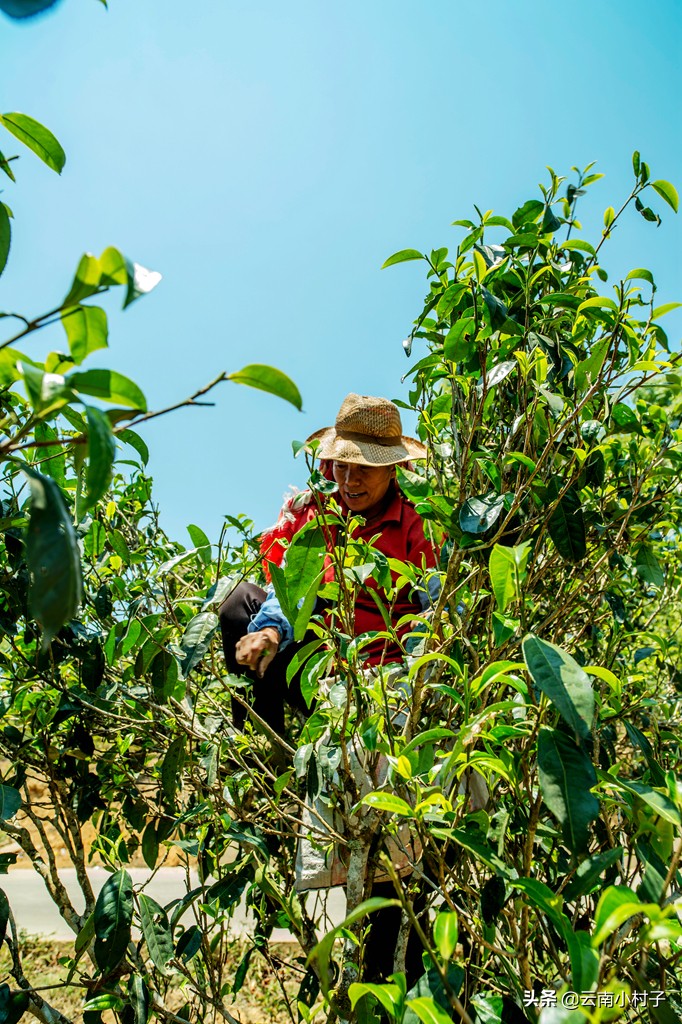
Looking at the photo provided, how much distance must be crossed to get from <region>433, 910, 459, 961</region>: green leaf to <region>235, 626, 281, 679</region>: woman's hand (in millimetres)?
1250

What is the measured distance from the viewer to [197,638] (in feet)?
4.23

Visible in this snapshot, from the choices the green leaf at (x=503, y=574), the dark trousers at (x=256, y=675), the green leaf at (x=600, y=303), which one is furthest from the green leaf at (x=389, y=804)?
the dark trousers at (x=256, y=675)

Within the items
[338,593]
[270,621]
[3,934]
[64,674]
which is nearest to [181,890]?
[64,674]

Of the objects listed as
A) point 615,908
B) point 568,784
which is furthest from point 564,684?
point 615,908

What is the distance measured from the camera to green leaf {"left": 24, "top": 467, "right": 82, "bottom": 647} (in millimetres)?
554

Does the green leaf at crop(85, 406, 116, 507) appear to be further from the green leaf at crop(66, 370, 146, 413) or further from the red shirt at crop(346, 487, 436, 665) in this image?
the red shirt at crop(346, 487, 436, 665)

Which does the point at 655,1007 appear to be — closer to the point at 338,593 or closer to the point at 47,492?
the point at 338,593

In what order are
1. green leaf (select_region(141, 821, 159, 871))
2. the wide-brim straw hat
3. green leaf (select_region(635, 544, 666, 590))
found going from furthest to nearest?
the wide-brim straw hat → green leaf (select_region(635, 544, 666, 590)) → green leaf (select_region(141, 821, 159, 871))

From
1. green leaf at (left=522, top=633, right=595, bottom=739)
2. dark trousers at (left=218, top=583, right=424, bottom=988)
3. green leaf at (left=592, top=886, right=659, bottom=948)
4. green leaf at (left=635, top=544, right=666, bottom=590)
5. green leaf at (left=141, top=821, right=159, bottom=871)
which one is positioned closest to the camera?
green leaf at (left=592, top=886, right=659, bottom=948)

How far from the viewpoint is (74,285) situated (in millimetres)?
609

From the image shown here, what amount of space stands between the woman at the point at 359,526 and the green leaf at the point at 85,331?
1.51 m

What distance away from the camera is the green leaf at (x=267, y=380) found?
70cm

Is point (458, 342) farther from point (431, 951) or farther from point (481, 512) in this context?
point (431, 951)

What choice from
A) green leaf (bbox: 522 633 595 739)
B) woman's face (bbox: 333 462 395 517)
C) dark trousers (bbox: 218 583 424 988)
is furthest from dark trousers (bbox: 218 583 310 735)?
green leaf (bbox: 522 633 595 739)
